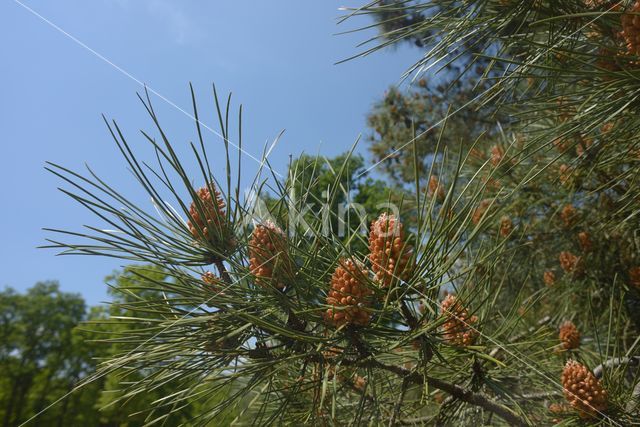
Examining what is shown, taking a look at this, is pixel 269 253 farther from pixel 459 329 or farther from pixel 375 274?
pixel 459 329

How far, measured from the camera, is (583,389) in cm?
87

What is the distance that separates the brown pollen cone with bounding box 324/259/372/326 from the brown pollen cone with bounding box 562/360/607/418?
50 cm

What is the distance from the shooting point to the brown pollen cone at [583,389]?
86 centimetres

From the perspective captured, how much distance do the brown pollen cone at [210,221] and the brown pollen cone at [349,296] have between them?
0.21 metres

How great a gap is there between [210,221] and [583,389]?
2.54 ft

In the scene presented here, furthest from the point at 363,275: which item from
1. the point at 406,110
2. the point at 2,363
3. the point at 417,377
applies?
the point at 2,363

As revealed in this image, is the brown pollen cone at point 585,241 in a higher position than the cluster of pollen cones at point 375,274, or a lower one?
lower

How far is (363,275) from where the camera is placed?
0.61 m

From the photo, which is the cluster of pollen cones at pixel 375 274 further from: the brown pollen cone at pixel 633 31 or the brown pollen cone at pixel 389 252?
the brown pollen cone at pixel 633 31

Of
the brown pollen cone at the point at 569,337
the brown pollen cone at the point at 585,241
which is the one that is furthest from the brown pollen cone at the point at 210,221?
the brown pollen cone at the point at 585,241

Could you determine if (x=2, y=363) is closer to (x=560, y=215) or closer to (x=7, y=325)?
(x=7, y=325)

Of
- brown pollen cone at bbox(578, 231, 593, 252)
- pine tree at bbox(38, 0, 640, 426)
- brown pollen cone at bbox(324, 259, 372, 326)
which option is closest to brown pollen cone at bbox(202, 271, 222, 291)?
pine tree at bbox(38, 0, 640, 426)

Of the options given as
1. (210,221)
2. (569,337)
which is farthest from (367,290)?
(569,337)

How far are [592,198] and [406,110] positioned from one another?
2.81m
